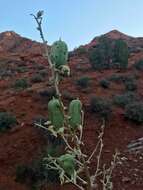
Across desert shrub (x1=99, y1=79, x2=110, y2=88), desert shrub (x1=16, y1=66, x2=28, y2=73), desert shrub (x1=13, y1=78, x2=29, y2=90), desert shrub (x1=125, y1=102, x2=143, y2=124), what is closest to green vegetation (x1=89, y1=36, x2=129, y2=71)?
desert shrub (x1=99, y1=79, x2=110, y2=88)

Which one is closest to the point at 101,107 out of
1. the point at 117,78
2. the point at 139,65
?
the point at 117,78

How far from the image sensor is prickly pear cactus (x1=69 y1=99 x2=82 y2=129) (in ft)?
9.10

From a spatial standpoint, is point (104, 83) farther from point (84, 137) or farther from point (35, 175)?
point (35, 175)

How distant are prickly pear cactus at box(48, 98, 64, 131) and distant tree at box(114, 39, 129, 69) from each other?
25725 mm

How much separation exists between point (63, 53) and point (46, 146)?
13.2 metres

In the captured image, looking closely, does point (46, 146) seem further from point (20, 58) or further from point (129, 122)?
point (20, 58)

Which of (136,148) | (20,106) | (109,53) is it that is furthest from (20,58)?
(136,148)

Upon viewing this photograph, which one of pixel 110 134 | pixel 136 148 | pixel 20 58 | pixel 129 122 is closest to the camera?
pixel 136 148

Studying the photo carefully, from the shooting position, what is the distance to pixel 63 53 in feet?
9.09

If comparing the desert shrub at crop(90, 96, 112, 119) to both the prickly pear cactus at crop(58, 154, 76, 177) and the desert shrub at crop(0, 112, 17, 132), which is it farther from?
the prickly pear cactus at crop(58, 154, 76, 177)

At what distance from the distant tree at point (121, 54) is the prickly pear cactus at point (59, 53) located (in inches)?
1011

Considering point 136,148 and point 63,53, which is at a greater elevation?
point 63,53

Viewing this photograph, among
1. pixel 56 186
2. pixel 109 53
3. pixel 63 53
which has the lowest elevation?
pixel 56 186

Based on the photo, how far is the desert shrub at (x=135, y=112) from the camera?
711 inches
